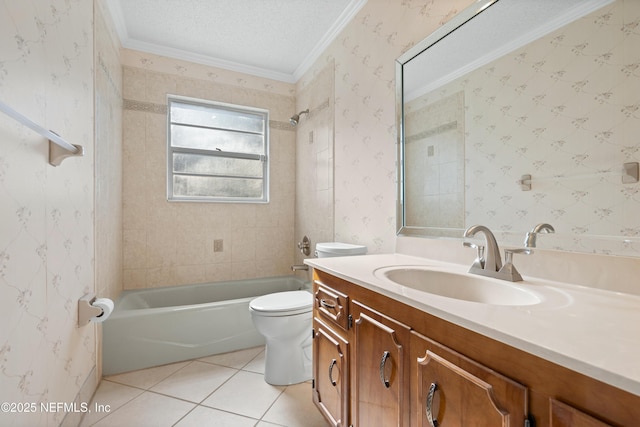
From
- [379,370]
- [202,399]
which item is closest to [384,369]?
[379,370]

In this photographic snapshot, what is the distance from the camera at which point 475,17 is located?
123cm

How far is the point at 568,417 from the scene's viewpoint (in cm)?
46

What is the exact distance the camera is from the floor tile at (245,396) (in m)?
1.50

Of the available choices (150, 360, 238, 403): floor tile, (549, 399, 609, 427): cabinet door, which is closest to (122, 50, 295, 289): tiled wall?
(150, 360, 238, 403): floor tile

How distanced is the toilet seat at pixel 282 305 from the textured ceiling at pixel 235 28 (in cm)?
199

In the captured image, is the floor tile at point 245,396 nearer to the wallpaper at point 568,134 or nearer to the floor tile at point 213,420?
the floor tile at point 213,420

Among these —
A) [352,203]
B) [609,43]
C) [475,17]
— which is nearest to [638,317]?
[609,43]

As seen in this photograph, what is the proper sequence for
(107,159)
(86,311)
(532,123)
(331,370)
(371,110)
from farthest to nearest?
(107,159), (371,110), (86,311), (331,370), (532,123)

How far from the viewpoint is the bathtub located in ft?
6.06

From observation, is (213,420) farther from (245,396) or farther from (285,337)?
(285,337)

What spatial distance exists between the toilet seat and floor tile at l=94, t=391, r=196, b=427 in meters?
0.58

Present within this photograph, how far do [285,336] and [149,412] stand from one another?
30.0 inches

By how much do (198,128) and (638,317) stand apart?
3.07 metres

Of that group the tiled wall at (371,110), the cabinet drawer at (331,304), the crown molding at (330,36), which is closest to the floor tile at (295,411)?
A: the cabinet drawer at (331,304)
